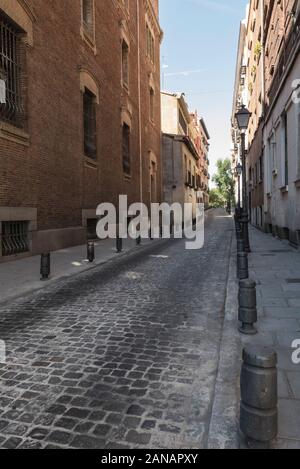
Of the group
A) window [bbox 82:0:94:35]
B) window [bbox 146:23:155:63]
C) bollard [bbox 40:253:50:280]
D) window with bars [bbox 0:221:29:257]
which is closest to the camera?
bollard [bbox 40:253:50:280]

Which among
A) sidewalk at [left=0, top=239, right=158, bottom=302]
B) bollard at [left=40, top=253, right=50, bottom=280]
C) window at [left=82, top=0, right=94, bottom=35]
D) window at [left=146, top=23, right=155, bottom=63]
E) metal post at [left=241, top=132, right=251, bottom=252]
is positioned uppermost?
window at [left=146, top=23, right=155, bottom=63]

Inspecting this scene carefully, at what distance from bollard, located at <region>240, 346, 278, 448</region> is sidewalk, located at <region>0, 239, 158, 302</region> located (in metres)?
5.34

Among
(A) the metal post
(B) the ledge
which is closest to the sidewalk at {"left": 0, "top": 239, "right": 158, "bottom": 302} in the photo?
(B) the ledge

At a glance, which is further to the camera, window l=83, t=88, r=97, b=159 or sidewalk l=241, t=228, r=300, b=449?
window l=83, t=88, r=97, b=159

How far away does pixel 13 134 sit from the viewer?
1132 centimetres

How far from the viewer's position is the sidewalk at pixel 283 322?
2.85 metres

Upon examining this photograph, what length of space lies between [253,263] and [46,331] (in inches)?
271

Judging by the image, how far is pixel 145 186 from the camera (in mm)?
29312

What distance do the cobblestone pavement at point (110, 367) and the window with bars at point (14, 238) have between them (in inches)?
170

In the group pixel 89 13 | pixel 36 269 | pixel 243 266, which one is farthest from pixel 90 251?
pixel 89 13

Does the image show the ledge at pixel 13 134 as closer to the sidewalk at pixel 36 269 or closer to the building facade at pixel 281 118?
the sidewalk at pixel 36 269

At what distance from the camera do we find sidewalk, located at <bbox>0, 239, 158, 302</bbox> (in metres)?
7.71

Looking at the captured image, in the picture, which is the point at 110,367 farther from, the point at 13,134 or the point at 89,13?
the point at 89,13

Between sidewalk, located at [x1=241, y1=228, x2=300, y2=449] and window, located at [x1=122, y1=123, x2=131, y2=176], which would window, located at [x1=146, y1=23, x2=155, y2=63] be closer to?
window, located at [x1=122, y1=123, x2=131, y2=176]
